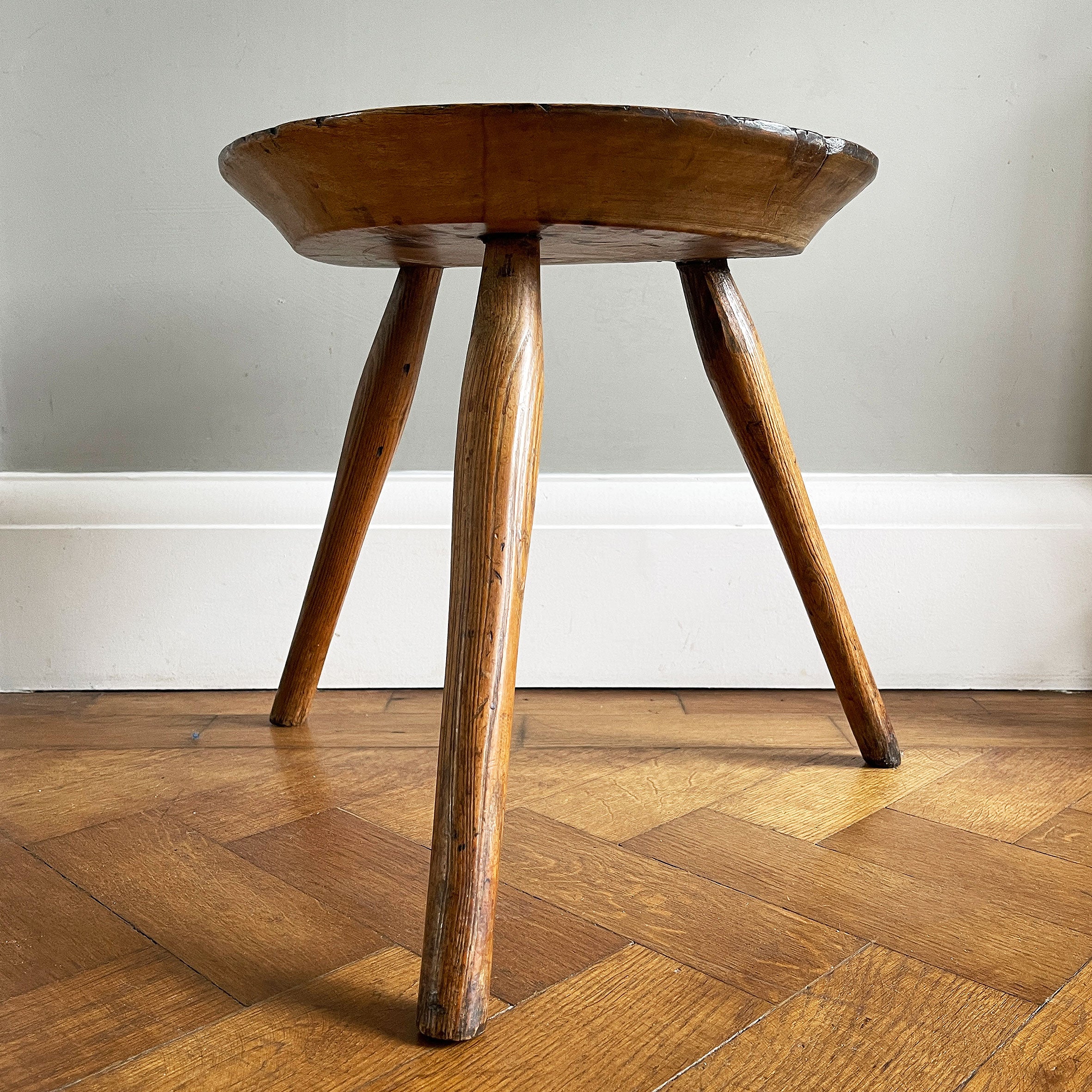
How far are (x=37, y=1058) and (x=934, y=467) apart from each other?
0.84m

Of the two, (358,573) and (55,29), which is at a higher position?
(55,29)

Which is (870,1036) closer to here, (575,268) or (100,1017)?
(100,1017)

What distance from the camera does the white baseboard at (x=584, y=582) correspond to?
0.95 metres

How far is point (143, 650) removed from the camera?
0.96m

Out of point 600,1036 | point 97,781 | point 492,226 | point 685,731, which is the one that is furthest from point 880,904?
point 97,781

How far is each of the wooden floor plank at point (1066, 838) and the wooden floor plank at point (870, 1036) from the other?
18 centimetres

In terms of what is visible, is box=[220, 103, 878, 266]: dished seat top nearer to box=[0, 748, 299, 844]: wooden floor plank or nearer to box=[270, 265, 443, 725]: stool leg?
box=[270, 265, 443, 725]: stool leg

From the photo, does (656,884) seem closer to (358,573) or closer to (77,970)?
(77,970)

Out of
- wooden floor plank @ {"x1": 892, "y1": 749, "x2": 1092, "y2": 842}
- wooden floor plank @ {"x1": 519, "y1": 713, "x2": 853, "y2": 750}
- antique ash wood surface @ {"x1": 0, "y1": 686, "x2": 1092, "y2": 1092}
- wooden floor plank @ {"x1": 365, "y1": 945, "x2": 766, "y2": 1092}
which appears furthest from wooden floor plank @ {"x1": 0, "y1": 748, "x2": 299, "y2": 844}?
wooden floor plank @ {"x1": 892, "y1": 749, "x2": 1092, "y2": 842}

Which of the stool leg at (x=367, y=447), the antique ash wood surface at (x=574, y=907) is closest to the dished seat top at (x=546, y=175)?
the stool leg at (x=367, y=447)

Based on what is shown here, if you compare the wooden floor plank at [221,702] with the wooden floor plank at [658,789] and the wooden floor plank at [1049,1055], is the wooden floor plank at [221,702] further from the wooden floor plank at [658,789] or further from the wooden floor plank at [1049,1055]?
the wooden floor plank at [1049,1055]

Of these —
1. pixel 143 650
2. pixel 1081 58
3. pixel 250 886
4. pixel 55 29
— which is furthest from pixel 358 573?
pixel 1081 58

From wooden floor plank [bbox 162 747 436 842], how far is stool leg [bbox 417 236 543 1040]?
9.2 inches

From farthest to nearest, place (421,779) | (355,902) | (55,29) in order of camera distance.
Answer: (55,29) → (421,779) → (355,902)
